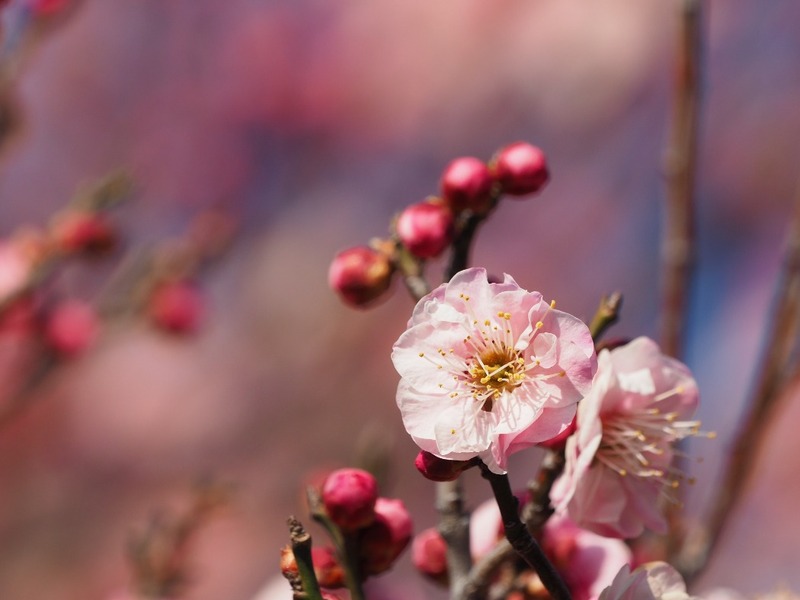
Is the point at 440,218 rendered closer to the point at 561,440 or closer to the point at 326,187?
the point at 561,440

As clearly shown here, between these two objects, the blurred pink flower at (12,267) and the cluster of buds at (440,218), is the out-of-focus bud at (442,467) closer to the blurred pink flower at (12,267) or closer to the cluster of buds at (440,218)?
the cluster of buds at (440,218)

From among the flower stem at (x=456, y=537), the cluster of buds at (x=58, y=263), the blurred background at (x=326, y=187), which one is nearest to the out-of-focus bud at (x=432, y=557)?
the flower stem at (x=456, y=537)

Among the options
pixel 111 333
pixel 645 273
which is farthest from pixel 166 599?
pixel 645 273

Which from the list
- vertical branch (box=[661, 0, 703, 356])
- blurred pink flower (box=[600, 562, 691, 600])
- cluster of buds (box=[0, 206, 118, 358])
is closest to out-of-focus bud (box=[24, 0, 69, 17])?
cluster of buds (box=[0, 206, 118, 358])

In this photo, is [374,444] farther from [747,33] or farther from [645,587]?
[747,33]

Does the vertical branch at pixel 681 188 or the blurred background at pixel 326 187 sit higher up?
the blurred background at pixel 326 187

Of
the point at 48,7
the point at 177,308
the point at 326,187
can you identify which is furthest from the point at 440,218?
the point at 326,187
